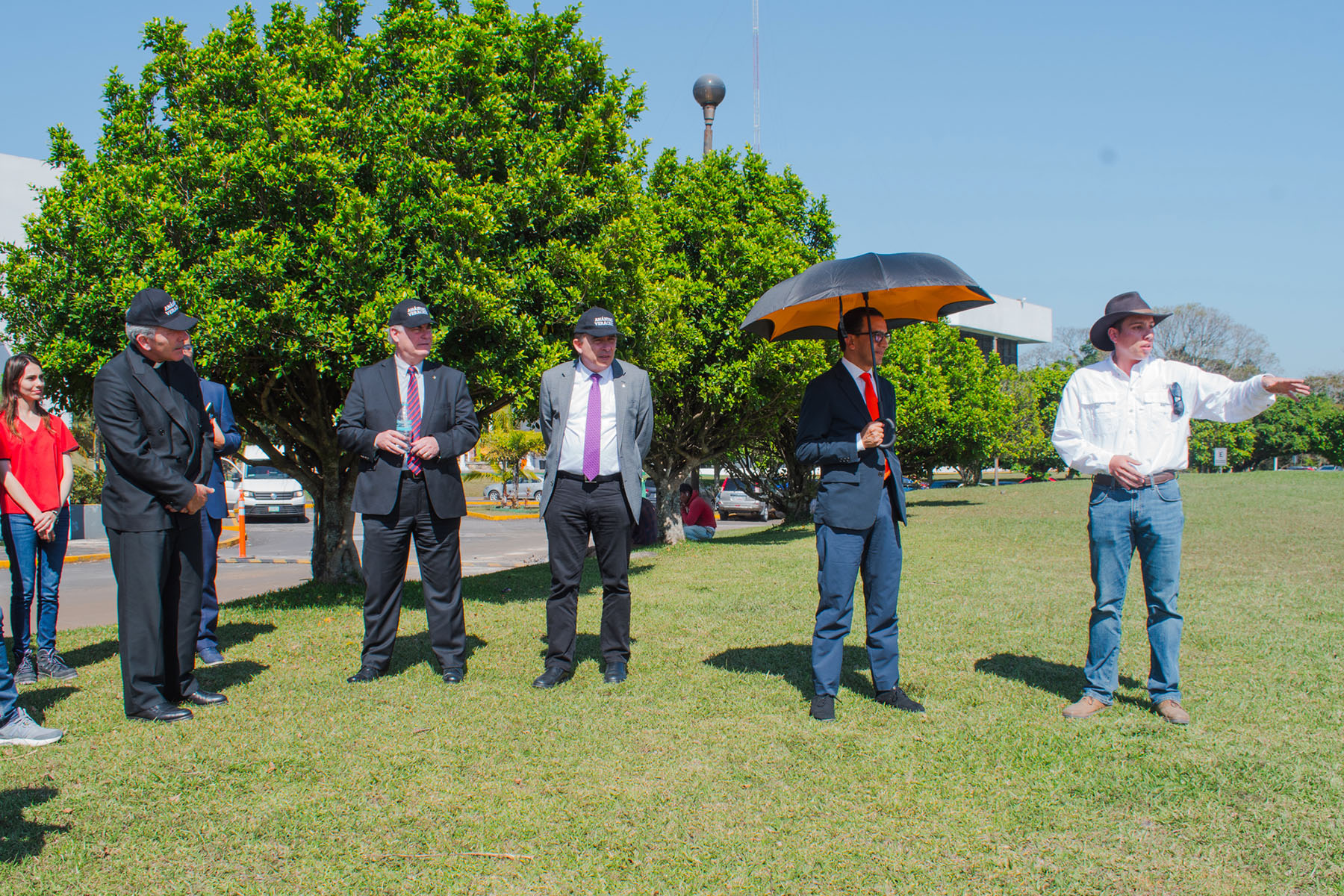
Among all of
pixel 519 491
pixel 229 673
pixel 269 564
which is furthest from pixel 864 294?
pixel 519 491

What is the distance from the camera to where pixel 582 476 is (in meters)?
5.40

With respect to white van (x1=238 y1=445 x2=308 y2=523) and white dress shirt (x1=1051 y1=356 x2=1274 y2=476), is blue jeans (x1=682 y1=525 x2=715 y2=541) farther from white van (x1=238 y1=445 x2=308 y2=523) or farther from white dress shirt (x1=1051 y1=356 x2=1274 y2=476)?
white van (x1=238 y1=445 x2=308 y2=523)

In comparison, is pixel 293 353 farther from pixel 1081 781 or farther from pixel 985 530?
pixel 985 530

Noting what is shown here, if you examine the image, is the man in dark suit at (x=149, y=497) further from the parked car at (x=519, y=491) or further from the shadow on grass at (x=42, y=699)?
the parked car at (x=519, y=491)

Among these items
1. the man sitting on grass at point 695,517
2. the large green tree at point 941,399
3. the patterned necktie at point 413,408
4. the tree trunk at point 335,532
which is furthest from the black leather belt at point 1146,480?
the large green tree at point 941,399

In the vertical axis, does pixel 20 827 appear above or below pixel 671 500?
below

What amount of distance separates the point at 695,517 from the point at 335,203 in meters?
11.9

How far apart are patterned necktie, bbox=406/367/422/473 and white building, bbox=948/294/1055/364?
86.7m

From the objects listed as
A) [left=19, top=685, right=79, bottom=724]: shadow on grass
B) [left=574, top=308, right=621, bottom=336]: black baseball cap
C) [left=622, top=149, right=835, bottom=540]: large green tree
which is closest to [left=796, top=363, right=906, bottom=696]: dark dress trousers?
[left=574, top=308, right=621, bottom=336]: black baseball cap

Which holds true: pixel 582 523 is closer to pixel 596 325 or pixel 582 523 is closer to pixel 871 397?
pixel 596 325

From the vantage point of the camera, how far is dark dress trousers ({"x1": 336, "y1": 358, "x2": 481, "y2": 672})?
5.39m

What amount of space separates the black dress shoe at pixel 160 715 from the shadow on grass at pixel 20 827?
91cm

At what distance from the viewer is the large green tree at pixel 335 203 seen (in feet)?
26.1

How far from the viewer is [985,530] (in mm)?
17609
